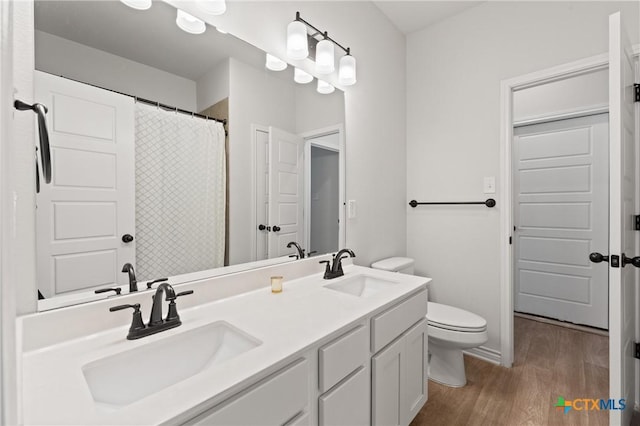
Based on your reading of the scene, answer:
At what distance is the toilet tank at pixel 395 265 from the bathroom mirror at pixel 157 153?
29.2 inches

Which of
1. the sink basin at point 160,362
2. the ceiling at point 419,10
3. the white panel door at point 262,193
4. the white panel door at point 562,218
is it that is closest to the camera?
the sink basin at point 160,362

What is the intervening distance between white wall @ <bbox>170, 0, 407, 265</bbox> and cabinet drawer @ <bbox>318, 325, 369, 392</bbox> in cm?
94

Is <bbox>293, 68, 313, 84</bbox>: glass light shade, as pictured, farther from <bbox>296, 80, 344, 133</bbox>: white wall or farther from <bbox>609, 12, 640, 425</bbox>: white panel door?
<bbox>609, 12, 640, 425</bbox>: white panel door

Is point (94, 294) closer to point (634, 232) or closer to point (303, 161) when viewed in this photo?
point (303, 161)

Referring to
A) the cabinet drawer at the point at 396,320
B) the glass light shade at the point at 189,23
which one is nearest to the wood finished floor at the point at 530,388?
the cabinet drawer at the point at 396,320

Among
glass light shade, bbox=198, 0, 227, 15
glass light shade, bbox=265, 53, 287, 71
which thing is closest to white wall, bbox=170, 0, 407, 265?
glass light shade, bbox=265, 53, 287, 71

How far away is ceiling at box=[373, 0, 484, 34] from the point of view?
2252mm

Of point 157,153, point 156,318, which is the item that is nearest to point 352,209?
point 157,153

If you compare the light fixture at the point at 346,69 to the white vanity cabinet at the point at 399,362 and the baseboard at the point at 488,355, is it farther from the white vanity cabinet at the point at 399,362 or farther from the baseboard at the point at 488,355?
the baseboard at the point at 488,355

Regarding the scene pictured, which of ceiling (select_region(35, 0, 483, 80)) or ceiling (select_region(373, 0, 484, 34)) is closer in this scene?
ceiling (select_region(35, 0, 483, 80))

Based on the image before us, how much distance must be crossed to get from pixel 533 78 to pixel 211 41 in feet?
6.83

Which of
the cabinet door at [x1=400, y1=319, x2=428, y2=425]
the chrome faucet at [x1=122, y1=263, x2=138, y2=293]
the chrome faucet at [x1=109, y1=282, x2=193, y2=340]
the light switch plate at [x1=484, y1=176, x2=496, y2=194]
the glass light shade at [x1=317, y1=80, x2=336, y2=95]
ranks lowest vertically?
the cabinet door at [x1=400, y1=319, x2=428, y2=425]

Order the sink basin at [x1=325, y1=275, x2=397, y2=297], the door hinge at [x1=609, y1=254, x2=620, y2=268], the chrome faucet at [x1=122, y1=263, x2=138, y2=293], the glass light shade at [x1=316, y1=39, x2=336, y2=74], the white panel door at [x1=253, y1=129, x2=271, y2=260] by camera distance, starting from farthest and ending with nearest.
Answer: the glass light shade at [x1=316, y1=39, x2=336, y2=74]
the sink basin at [x1=325, y1=275, x2=397, y2=297]
the white panel door at [x1=253, y1=129, x2=271, y2=260]
the door hinge at [x1=609, y1=254, x2=620, y2=268]
the chrome faucet at [x1=122, y1=263, x2=138, y2=293]

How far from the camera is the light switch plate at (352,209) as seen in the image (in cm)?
202
